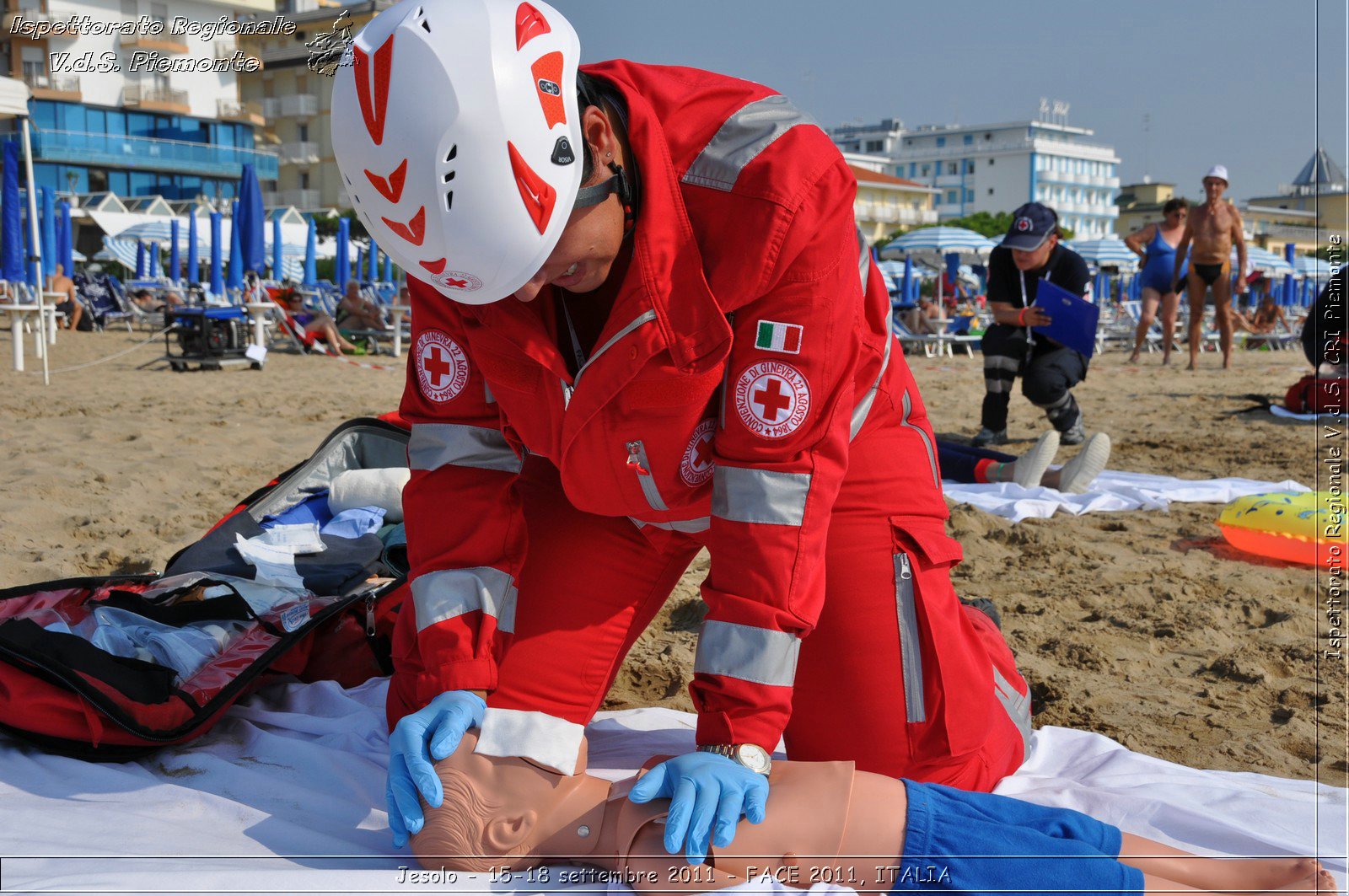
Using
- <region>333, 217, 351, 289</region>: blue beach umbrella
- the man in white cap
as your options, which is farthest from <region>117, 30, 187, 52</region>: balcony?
<region>333, 217, 351, 289</region>: blue beach umbrella

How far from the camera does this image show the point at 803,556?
1710 millimetres

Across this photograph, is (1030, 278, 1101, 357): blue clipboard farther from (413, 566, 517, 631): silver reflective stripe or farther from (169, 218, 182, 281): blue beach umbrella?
(169, 218, 182, 281): blue beach umbrella

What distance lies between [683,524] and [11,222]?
33.6 ft

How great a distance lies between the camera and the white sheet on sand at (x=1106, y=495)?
15.2ft

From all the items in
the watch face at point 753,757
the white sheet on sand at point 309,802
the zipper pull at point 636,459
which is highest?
the zipper pull at point 636,459

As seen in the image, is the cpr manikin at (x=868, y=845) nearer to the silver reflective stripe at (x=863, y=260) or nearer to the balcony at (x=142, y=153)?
the silver reflective stripe at (x=863, y=260)

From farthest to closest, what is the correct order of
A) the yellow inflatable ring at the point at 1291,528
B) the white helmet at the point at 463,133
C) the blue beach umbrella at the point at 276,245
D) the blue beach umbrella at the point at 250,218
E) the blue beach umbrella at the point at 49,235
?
the blue beach umbrella at the point at 276,245 < the blue beach umbrella at the point at 49,235 < the blue beach umbrella at the point at 250,218 < the yellow inflatable ring at the point at 1291,528 < the white helmet at the point at 463,133

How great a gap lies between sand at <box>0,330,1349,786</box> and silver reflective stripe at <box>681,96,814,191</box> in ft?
4.95

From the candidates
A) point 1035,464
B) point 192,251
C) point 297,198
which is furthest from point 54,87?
point 297,198

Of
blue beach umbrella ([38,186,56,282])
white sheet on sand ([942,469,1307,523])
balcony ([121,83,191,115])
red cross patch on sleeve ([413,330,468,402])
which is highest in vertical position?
balcony ([121,83,191,115])

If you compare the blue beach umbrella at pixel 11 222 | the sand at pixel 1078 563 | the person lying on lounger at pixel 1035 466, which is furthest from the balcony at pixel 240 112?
the person lying on lounger at pixel 1035 466

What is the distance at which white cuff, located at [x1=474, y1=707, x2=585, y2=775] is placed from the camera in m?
1.80

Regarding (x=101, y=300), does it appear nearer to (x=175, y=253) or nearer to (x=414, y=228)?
(x=175, y=253)

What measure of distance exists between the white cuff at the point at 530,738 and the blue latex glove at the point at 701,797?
0.25m
